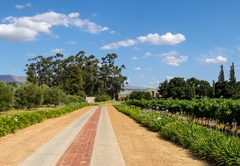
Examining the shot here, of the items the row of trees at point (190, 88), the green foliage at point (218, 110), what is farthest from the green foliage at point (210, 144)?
the row of trees at point (190, 88)

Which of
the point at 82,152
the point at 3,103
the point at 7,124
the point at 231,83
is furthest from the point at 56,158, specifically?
the point at 231,83

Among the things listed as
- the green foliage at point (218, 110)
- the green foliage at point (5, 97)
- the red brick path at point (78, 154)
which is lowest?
the red brick path at point (78, 154)

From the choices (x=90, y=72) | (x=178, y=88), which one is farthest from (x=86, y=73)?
(x=178, y=88)

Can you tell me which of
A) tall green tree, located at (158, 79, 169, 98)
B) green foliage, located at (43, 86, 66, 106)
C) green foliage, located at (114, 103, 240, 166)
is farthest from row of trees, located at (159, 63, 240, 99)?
green foliage, located at (114, 103, 240, 166)

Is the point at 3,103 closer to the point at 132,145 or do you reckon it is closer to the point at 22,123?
the point at 22,123

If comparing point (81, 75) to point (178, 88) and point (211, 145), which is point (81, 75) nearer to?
point (178, 88)

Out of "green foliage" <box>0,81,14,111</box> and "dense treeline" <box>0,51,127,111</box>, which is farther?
"dense treeline" <box>0,51,127,111</box>

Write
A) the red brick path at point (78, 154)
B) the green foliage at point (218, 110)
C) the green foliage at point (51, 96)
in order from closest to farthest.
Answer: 1. the red brick path at point (78, 154)
2. the green foliage at point (218, 110)
3. the green foliage at point (51, 96)

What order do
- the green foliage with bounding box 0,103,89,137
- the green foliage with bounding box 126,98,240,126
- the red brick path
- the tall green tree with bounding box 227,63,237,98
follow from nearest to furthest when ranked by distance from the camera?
the red brick path → the green foliage with bounding box 0,103,89,137 → the green foliage with bounding box 126,98,240,126 → the tall green tree with bounding box 227,63,237,98

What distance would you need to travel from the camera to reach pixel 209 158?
279 inches

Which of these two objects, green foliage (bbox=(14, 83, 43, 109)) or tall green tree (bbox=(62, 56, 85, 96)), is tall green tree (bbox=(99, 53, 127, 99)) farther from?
green foliage (bbox=(14, 83, 43, 109))

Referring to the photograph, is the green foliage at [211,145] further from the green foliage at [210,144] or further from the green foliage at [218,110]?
the green foliage at [218,110]

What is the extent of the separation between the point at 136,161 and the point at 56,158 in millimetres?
2190

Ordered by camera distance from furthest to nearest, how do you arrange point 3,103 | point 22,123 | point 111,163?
1. point 3,103
2. point 22,123
3. point 111,163
